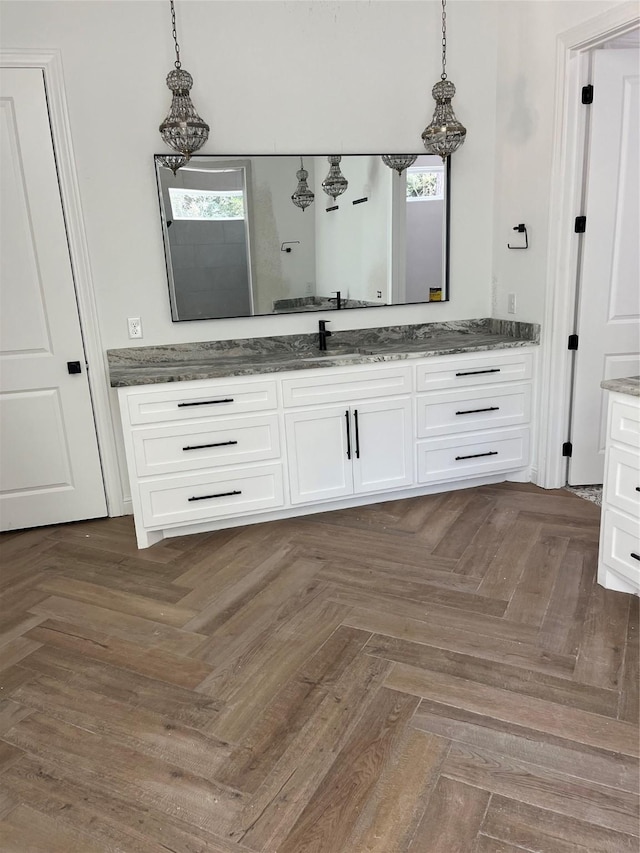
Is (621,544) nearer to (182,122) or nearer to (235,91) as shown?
(182,122)

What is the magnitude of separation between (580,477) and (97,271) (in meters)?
2.95

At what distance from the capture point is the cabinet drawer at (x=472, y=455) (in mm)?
3506

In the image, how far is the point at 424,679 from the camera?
2.04 meters

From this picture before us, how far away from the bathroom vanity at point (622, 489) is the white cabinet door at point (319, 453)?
1334 millimetres

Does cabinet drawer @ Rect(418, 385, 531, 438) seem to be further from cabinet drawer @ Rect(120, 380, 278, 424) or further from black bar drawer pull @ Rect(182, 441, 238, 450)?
black bar drawer pull @ Rect(182, 441, 238, 450)

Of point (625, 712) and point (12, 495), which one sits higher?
point (12, 495)

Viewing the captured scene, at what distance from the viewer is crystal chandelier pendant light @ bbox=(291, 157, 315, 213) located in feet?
11.3

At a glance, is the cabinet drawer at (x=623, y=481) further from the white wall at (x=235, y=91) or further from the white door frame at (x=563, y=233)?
the white wall at (x=235, y=91)

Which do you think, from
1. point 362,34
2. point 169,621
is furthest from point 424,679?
point 362,34

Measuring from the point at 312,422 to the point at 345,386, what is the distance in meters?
0.26

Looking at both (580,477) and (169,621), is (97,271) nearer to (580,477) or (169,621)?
(169,621)

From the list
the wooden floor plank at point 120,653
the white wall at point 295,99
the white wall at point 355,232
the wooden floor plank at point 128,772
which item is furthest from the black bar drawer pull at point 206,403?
the wooden floor plank at point 128,772

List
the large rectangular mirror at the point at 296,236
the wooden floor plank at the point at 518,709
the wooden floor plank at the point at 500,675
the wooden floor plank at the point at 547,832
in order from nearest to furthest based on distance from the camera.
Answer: the wooden floor plank at the point at 547,832 < the wooden floor plank at the point at 518,709 < the wooden floor plank at the point at 500,675 < the large rectangular mirror at the point at 296,236

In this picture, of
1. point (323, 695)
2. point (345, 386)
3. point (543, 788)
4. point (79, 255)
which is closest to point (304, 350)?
point (345, 386)
